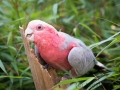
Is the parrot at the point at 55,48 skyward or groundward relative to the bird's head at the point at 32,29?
groundward

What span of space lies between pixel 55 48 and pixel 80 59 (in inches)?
7.3

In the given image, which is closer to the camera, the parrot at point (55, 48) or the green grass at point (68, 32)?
the parrot at point (55, 48)

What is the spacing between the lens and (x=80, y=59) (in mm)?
1845

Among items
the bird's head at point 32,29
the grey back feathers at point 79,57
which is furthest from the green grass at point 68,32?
the bird's head at point 32,29

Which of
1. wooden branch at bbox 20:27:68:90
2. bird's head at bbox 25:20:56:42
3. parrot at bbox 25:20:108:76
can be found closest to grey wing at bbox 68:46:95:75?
parrot at bbox 25:20:108:76

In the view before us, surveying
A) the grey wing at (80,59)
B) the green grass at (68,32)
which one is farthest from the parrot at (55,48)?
the green grass at (68,32)

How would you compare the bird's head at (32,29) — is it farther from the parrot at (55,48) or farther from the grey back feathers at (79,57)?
the grey back feathers at (79,57)

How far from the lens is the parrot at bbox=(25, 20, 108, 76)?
1822mm

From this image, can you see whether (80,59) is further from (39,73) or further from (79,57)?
(39,73)

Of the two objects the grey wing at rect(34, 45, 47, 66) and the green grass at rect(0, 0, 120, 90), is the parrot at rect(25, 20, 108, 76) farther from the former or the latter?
the green grass at rect(0, 0, 120, 90)

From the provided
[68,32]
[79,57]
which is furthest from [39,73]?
[68,32]

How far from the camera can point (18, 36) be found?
2381 mm

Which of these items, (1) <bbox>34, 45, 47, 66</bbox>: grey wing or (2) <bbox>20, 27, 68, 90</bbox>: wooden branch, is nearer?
(2) <bbox>20, 27, 68, 90</bbox>: wooden branch

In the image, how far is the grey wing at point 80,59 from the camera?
1.81 meters
